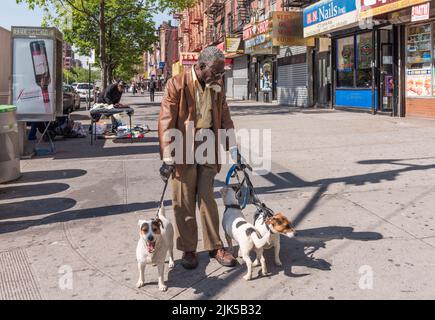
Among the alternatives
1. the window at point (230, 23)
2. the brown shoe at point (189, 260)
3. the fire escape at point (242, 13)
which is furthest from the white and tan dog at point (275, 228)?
the window at point (230, 23)

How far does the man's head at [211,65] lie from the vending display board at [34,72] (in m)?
7.55

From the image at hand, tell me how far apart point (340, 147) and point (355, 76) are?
10.2 m

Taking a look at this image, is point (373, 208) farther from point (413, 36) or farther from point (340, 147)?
point (413, 36)

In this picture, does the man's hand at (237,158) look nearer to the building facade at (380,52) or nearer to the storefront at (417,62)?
the building facade at (380,52)

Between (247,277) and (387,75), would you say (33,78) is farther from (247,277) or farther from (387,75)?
(387,75)

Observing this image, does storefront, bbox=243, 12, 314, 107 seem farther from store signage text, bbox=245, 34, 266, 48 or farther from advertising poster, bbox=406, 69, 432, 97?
advertising poster, bbox=406, 69, 432, 97

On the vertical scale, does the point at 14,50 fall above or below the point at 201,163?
above

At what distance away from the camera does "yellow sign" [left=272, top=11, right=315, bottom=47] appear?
74.2 ft

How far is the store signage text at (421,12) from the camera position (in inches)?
532

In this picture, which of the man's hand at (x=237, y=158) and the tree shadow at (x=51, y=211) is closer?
the man's hand at (x=237, y=158)

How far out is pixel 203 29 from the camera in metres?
55.4

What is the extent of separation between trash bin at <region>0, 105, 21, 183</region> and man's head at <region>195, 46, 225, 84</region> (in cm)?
487

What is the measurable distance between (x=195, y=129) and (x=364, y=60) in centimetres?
1648
